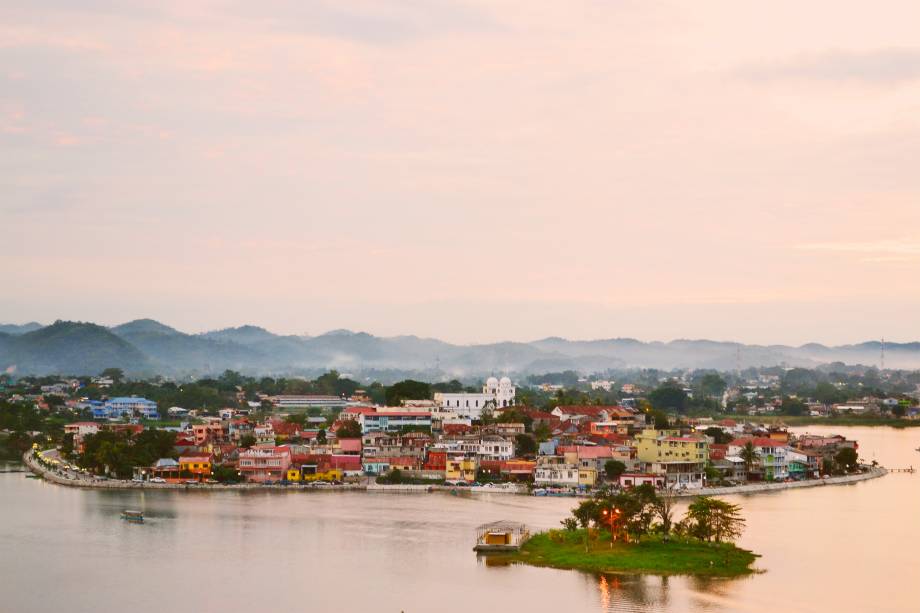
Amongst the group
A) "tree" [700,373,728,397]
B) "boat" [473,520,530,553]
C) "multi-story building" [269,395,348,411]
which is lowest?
"boat" [473,520,530,553]

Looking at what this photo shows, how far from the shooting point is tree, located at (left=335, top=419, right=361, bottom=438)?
31906 mm

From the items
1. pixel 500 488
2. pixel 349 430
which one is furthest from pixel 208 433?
pixel 500 488

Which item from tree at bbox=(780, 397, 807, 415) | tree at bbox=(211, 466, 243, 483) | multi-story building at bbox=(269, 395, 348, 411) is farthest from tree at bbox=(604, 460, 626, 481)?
tree at bbox=(780, 397, 807, 415)

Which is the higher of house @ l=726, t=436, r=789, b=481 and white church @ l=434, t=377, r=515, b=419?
white church @ l=434, t=377, r=515, b=419

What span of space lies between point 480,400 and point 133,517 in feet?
70.3

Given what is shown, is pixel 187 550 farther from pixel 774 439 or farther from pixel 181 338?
pixel 181 338

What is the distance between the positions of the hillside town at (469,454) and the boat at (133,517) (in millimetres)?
5927

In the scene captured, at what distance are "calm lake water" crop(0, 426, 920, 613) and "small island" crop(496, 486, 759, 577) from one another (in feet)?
1.52

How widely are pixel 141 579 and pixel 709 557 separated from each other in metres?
7.74

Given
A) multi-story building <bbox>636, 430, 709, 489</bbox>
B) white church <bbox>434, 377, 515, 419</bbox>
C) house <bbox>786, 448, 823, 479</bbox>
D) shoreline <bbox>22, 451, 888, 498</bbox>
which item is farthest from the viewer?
white church <bbox>434, 377, 515, 419</bbox>

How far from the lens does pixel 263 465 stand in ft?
93.2

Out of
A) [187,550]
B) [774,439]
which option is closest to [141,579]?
[187,550]

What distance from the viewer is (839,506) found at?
23547mm

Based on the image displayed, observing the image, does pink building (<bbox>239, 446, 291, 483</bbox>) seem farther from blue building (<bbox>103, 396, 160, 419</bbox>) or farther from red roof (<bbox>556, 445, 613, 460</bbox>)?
blue building (<bbox>103, 396, 160, 419</bbox>)
